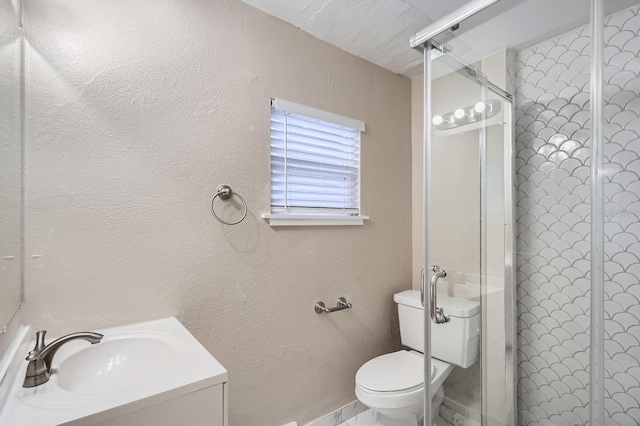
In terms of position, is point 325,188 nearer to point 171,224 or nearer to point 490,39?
point 171,224

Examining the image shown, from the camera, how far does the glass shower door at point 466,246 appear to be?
136 centimetres

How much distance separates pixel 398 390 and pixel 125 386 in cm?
124

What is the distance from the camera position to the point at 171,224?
4.31 feet

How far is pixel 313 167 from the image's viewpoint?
179 cm

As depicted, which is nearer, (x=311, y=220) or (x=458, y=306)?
(x=458, y=306)

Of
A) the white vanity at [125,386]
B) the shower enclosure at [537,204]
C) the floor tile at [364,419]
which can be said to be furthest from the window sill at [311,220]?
the floor tile at [364,419]

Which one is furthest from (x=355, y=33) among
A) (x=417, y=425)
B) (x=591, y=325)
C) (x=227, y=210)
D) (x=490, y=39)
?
(x=417, y=425)

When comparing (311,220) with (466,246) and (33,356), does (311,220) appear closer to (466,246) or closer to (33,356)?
(466,246)

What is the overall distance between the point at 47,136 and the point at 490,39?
5.79 feet

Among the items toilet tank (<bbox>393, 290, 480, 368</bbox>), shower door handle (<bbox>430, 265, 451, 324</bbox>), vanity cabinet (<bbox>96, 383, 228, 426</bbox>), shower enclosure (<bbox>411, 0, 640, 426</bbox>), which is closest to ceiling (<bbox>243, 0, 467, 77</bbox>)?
shower enclosure (<bbox>411, 0, 640, 426</bbox>)

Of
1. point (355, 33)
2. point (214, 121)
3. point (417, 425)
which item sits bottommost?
point (417, 425)

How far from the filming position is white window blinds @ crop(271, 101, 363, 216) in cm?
166

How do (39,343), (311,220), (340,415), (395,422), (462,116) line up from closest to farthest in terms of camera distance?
(39,343)
(462,116)
(395,422)
(311,220)
(340,415)

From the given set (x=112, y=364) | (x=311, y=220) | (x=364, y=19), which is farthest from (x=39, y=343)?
(x=364, y=19)
